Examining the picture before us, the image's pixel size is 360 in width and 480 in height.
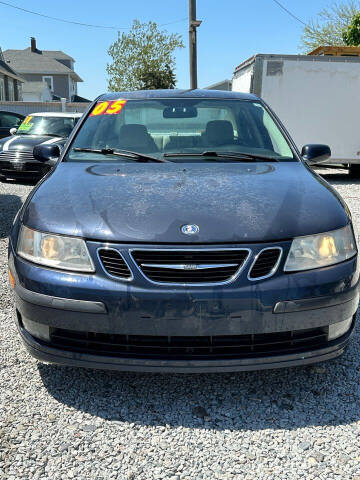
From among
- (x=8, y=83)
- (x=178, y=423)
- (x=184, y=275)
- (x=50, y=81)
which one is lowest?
(x=178, y=423)

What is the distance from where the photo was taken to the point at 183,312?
6.71 feet

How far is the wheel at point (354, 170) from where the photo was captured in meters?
12.0

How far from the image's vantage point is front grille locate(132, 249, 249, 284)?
2.08 m

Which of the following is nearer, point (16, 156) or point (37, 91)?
point (16, 156)

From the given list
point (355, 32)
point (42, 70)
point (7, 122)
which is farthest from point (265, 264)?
point (42, 70)

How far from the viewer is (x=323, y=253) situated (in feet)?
7.36

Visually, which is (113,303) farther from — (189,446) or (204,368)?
(189,446)

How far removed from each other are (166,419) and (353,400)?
0.95 m

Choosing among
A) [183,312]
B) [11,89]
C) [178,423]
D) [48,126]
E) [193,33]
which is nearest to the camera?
[183,312]

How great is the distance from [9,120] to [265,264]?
13279 millimetres

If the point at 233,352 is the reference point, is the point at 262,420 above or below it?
below

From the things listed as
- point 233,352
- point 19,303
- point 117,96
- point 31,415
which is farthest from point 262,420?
point 117,96

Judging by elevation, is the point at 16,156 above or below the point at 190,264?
above

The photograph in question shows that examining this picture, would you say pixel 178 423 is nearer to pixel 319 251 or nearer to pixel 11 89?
pixel 319 251
